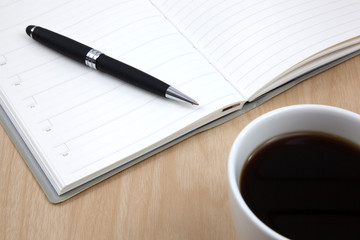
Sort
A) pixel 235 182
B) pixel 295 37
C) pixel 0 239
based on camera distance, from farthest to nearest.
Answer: pixel 295 37, pixel 0 239, pixel 235 182

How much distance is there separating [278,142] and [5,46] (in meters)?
0.47

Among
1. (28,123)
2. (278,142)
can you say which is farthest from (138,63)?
(278,142)

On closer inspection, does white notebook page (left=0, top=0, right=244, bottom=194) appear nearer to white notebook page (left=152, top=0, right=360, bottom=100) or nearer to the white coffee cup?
white notebook page (left=152, top=0, right=360, bottom=100)

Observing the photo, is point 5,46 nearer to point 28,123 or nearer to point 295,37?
point 28,123

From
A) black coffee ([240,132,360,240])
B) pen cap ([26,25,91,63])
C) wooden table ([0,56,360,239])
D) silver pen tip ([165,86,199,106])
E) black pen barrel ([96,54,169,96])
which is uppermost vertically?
black coffee ([240,132,360,240])

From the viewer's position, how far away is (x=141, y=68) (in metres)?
0.72

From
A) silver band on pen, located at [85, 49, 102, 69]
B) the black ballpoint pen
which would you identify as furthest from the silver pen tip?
silver band on pen, located at [85, 49, 102, 69]

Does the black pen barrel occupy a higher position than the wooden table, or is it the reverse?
the black pen barrel

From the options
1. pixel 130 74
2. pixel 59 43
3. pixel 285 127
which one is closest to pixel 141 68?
pixel 130 74

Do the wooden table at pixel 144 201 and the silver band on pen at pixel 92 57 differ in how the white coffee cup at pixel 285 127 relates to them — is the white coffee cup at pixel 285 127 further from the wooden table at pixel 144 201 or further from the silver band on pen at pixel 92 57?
the silver band on pen at pixel 92 57

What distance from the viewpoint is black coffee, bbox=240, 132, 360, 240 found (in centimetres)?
45

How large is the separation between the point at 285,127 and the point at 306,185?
0.06 meters

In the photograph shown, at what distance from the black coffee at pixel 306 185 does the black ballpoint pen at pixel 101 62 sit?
Result: 7.9 inches

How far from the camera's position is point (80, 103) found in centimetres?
69
